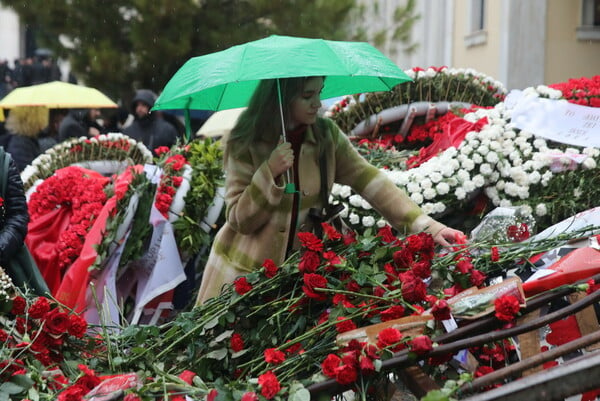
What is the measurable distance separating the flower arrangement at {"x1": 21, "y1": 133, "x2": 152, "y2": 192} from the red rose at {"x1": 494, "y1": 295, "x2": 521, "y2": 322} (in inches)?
184

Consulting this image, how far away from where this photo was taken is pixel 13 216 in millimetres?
4523

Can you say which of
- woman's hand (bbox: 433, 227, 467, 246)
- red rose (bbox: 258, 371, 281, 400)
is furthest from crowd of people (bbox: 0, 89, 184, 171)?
red rose (bbox: 258, 371, 281, 400)

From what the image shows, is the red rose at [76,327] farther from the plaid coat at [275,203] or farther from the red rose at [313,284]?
the plaid coat at [275,203]

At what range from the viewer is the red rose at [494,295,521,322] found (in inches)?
89.5

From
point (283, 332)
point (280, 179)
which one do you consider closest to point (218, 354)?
point (283, 332)

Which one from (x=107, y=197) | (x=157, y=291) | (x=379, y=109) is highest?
(x=379, y=109)

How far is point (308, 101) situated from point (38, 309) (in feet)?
4.55

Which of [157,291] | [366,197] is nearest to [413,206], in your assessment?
[366,197]

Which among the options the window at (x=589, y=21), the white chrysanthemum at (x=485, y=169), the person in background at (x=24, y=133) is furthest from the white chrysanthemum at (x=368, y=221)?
the window at (x=589, y=21)

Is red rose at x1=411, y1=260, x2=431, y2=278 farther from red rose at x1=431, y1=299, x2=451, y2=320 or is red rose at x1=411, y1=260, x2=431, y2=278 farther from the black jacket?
the black jacket

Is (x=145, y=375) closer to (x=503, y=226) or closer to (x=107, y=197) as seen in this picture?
(x=503, y=226)

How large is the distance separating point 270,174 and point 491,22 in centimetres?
1688

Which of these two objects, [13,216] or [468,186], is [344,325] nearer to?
[13,216]

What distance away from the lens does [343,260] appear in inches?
113
